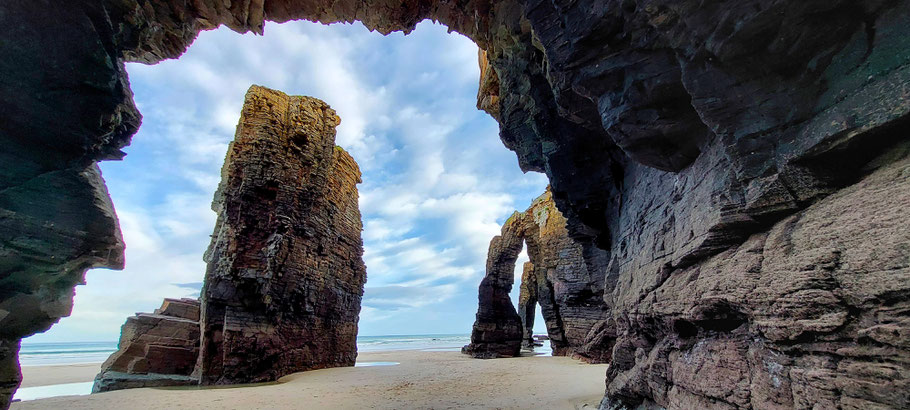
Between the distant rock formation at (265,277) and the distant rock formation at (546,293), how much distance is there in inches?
426

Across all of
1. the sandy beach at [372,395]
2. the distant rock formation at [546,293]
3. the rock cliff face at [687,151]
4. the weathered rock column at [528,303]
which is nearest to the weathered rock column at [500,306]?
the distant rock formation at [546,293]

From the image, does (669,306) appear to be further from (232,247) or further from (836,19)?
(232,247)

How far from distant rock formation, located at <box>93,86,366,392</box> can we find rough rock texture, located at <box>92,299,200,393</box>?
27 mm

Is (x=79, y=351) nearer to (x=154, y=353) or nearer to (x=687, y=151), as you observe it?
(x=154, y=353)

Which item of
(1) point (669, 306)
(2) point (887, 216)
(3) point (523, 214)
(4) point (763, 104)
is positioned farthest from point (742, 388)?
(3) point (523, 214)

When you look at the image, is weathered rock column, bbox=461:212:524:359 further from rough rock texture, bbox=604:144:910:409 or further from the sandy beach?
rough rock texture, bbox=604:144:910:409

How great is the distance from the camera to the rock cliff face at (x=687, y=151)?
7.78 feet

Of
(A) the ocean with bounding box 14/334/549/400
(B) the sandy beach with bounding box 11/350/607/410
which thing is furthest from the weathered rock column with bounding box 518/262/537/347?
(B) the sandy beach with bounding box 11/350/607/410

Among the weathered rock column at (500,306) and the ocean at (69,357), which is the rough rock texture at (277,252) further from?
the weathered rock column at (500,306)

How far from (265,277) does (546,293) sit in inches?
666

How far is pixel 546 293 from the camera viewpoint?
22.5m

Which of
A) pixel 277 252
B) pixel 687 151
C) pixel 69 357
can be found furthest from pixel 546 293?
pixel 69 357

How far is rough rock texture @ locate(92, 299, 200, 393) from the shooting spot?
9602mm

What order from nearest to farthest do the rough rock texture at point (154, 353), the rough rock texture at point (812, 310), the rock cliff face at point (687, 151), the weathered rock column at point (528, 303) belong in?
the rough rock texture at point (812, 310) → the rock cliff face at point (687, 151) → the rough rock texture at point (154, 353) → the weathered rock column at point (528, 303)
